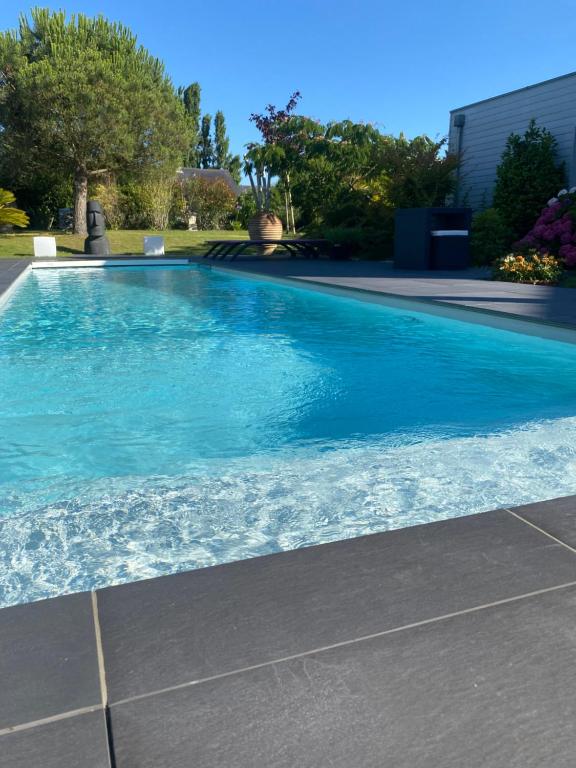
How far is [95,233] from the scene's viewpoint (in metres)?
18.3

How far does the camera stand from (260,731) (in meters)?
1.11

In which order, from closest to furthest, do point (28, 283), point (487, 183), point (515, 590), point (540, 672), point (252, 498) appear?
point (540, 672) < point (515, 590) < point (252, 498) < point (28, 283) < point (487, 183)

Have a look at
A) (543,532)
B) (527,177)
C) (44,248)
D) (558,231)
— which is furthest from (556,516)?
(44,248)

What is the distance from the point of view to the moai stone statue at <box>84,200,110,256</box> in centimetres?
1805

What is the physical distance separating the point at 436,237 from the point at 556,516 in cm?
1043

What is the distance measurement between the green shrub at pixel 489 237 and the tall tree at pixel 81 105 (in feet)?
39.1

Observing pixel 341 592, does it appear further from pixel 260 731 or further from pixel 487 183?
pixel 487 183

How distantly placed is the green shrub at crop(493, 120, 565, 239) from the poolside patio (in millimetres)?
12578

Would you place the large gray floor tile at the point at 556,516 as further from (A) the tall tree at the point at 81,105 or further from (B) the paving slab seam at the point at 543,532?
(A) the tall tree at the point at 81,105

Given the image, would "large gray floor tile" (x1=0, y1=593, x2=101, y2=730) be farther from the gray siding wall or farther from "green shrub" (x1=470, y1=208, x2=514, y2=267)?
the gray siding wall

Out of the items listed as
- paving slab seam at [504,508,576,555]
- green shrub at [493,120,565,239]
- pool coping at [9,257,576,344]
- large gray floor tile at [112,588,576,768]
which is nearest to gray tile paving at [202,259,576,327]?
pool coping at [9,257,576,344]

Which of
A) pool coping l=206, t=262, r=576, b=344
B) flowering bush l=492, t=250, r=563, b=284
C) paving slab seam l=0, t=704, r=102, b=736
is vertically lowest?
paving slab seam l=0, t=704, r=102, b=736

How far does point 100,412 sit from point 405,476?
2275 mm

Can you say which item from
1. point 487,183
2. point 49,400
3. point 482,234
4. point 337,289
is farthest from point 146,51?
point 49,400
